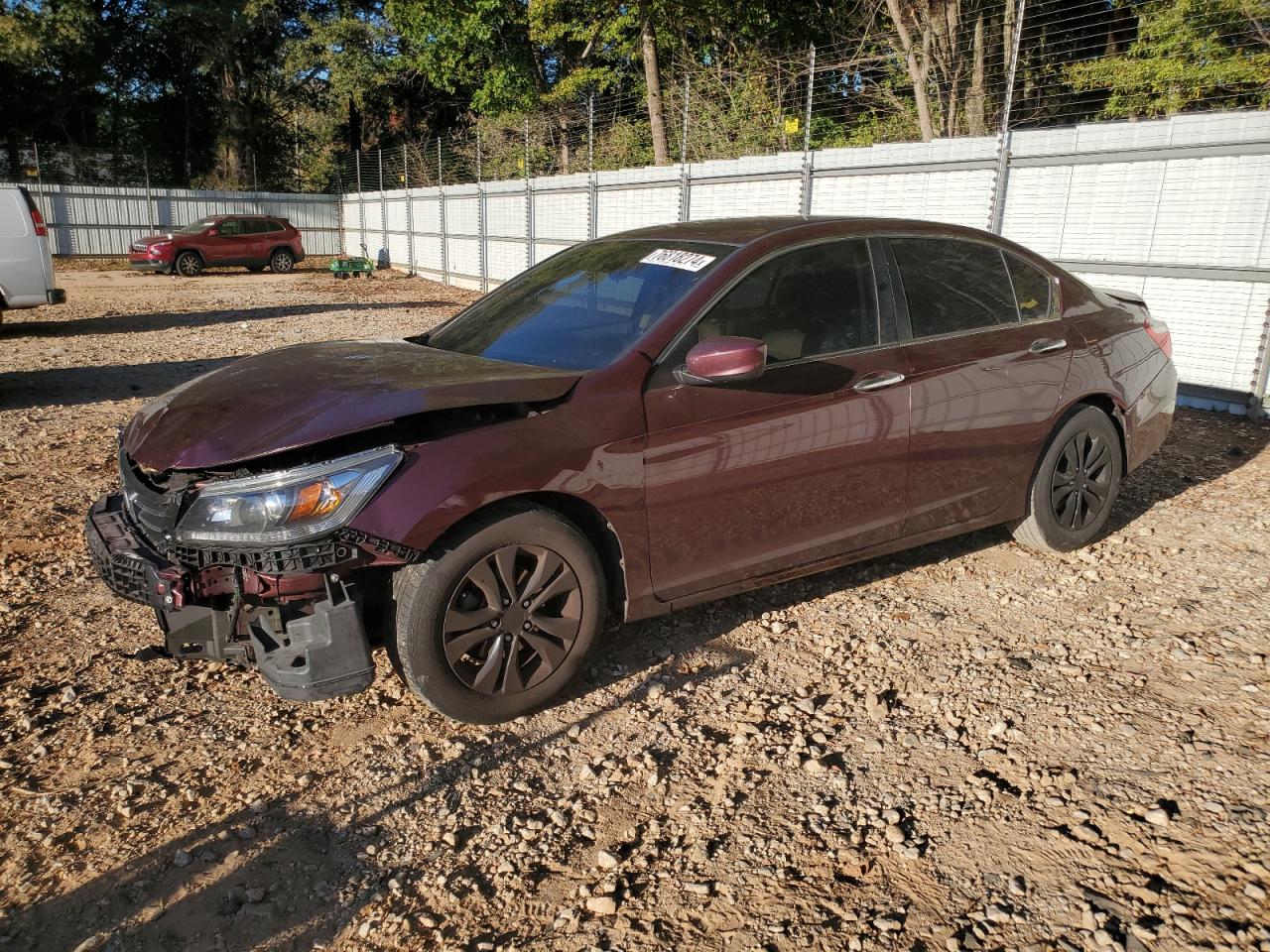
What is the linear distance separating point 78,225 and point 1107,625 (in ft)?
106

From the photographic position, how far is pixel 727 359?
3.45 meters

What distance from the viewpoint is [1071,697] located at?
12.0ft

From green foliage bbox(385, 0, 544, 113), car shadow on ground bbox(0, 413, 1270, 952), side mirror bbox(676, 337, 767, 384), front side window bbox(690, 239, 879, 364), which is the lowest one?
car shadow on ground bbox(0, 413, 1270, 952)

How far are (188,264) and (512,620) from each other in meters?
25.2

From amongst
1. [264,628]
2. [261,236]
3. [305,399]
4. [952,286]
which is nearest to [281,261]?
[261,236]

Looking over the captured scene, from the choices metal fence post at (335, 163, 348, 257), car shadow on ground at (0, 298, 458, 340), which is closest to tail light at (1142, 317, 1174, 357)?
car shadow on ground at (0, 298, 458, 340)

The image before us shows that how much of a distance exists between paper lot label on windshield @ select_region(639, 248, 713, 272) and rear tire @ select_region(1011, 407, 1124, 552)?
2055 mm

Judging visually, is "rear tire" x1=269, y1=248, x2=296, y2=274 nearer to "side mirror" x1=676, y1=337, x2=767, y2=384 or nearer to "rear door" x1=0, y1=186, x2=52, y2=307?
"rear door" x1=0, y1=186, x2=52, y2=307

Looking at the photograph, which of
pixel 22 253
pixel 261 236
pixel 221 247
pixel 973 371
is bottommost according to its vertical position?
pixel 221 247

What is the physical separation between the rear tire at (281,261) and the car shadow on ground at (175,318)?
30.0 ft

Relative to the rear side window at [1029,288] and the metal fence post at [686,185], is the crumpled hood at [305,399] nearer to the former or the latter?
the rear side window at [1029,288]

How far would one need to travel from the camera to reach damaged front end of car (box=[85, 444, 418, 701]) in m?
2.98

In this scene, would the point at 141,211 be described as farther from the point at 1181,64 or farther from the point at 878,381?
the point at 878,381

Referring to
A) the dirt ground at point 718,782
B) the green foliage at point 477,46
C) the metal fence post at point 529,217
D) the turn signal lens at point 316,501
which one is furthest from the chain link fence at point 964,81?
the green foliage at point 477,46
